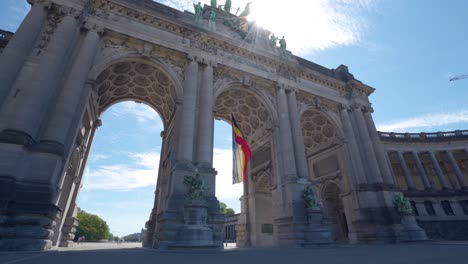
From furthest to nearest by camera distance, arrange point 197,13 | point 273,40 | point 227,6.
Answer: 1. point 227,6
2. point 273,40
3. point 197,13

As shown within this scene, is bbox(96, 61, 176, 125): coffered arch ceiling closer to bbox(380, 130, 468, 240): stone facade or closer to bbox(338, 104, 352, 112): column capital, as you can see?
bbox(338, 104, 352, 112): column capital

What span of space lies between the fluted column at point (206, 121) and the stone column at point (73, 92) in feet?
25.5

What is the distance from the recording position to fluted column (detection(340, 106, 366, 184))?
23641 millimetres

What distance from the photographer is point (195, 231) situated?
12.2 meters

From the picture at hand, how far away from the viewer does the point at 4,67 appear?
1316cm

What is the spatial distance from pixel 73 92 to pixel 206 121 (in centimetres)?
854

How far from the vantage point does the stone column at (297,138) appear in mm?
19961

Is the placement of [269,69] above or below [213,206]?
above

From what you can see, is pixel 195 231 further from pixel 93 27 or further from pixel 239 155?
pixel 93 27

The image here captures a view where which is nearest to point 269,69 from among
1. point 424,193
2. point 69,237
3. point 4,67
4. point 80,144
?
point 80,144

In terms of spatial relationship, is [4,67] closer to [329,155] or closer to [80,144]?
[80,144]

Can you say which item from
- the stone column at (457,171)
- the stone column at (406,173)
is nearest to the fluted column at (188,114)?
the stone column at (406,173)

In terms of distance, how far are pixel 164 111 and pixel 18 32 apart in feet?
40.3

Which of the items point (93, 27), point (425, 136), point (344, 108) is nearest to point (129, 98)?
point (93, 27)
